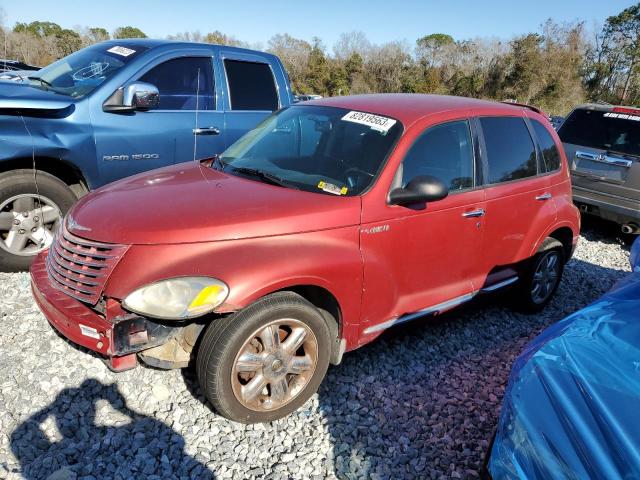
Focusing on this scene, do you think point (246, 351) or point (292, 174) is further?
point (292, 174)

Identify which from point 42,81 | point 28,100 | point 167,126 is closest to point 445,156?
point 167,126

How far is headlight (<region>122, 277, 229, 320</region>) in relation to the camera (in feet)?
7.63

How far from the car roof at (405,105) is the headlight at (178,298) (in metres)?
1.70

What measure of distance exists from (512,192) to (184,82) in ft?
10.9

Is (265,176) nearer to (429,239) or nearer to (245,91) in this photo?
(429,239)

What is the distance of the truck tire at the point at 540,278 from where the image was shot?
168 inches

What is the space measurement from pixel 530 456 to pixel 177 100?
4.37 m

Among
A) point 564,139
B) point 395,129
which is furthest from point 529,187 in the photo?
point 564,139

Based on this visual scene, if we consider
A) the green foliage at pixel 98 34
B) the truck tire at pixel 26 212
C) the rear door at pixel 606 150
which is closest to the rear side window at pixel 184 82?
the truck tire at pixel 26 212

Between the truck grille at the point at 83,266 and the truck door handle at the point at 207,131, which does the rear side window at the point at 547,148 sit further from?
the truck grille at the point at 83,266

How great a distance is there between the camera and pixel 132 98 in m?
4.33

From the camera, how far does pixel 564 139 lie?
7277 mm

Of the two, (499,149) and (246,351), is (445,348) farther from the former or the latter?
(246,351)

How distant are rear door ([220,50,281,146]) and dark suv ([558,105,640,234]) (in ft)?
14.4
